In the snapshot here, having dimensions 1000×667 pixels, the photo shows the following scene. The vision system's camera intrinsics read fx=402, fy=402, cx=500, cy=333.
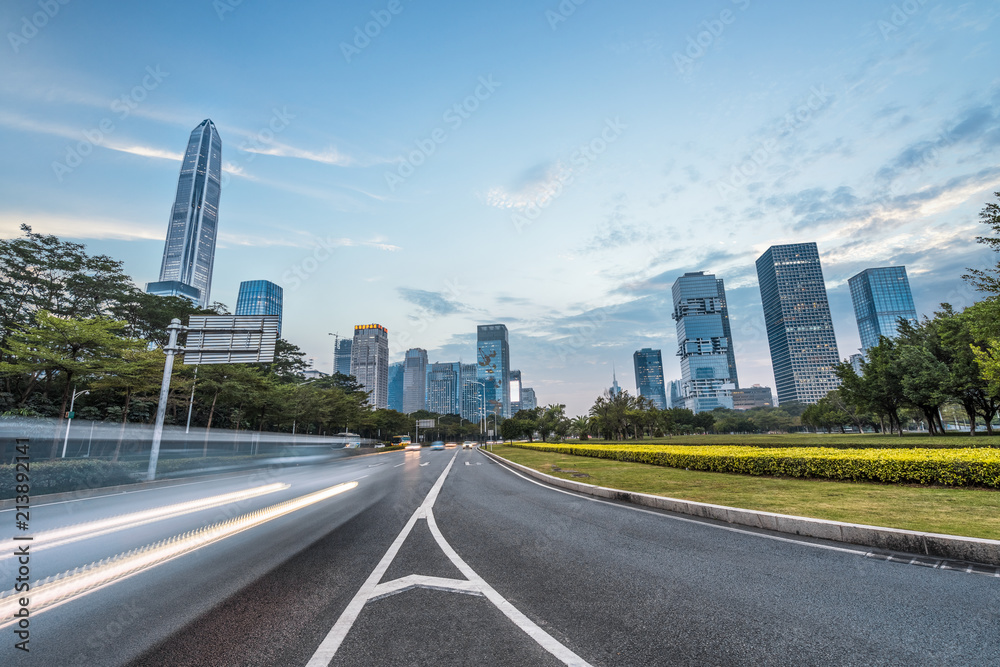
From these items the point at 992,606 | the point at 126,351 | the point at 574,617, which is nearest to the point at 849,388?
the point at 992,606

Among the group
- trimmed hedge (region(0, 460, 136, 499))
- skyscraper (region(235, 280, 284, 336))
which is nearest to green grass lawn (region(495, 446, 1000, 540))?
trimmed hedge (region(0, 460, 136, 499))

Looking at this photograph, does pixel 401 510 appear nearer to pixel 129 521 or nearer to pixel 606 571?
pixel 129 521

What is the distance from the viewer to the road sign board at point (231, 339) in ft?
63.0

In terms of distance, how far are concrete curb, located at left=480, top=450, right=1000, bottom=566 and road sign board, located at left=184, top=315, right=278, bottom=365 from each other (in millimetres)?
18271

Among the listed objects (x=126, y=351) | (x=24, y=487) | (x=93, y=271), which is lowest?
(x=24, y=487)

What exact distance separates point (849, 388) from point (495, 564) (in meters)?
45.1

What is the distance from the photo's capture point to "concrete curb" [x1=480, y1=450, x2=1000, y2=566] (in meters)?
4.97

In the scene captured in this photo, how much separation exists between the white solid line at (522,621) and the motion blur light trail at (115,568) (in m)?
4.06

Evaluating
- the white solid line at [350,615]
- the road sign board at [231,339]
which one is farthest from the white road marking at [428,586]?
the road sign board at [231,339]

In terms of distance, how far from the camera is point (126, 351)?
24297mm

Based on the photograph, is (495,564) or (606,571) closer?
(606,571)

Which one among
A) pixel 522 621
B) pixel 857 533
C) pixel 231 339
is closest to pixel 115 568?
pixel 522 621

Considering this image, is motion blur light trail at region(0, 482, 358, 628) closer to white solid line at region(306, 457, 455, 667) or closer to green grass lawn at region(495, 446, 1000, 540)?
white solid line at region(306, 457, 455, 667)

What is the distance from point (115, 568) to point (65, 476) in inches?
560
